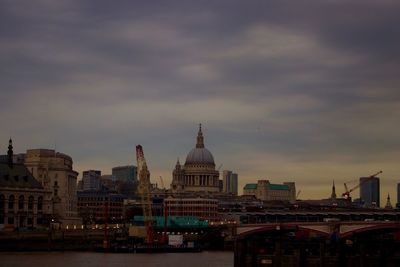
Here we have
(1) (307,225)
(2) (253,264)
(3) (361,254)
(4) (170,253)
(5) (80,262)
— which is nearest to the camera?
(3) (361,254)

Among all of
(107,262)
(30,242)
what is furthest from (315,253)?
(30,242)

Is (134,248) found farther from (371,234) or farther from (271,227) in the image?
(371,234)

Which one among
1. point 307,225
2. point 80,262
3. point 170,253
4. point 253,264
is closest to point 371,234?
point 307,225

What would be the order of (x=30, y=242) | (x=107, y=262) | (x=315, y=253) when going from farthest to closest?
(x=30, y=242) < (x=107, y=262) < (x=315, y=253)

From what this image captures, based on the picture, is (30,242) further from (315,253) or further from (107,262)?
(315,253)

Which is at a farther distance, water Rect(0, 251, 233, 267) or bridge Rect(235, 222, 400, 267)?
water Rect(0, 251, 233, 267)

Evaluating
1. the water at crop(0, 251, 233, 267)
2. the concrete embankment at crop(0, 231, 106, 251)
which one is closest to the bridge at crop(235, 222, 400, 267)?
A: the water at crop(0, 251, 233, 267)

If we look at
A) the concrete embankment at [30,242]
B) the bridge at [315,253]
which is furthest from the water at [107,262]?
the concrete embankment at [30,242]

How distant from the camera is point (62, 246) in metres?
198

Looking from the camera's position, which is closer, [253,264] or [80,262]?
[253,264]

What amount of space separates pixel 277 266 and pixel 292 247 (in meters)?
2.73

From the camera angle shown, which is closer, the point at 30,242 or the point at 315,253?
the point at 315,253

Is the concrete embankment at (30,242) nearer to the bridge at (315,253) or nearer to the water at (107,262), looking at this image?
the water at (107,262)

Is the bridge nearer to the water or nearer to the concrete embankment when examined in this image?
the water
